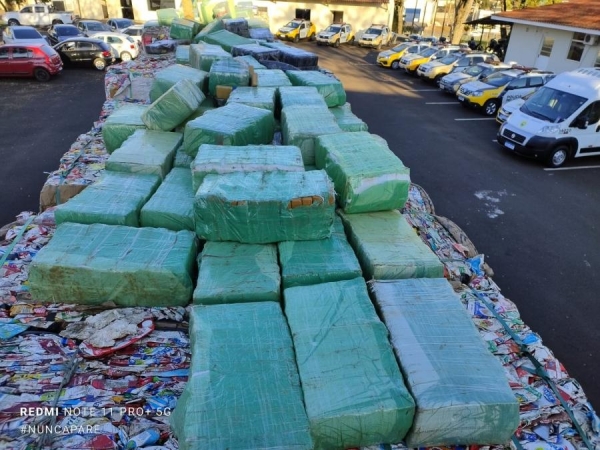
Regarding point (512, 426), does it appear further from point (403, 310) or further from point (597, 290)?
point (597, 290)

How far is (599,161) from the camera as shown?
12.8 m

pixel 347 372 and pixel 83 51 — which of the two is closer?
pixel 347 372

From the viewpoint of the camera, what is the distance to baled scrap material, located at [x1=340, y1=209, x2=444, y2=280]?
4539 millimetres

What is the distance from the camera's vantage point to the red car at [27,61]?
1770 cm

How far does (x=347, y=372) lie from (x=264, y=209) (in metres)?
1.88

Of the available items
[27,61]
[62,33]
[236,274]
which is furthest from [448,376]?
[62,33]

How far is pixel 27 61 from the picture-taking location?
17844mm

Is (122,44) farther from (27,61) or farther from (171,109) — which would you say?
(171,109)

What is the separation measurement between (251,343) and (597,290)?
6581 millimetres

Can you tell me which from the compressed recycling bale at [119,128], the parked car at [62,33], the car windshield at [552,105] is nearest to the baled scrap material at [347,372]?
the compressed recycling bale at [119,128]

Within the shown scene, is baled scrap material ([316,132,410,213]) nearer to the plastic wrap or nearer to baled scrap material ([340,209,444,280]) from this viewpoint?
baled scrap material ([340,209,444,280])

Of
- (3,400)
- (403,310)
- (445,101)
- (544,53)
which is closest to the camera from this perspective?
(3,400)

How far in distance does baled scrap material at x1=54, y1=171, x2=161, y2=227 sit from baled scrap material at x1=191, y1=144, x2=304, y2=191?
800mm

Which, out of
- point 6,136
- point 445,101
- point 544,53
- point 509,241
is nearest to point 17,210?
point 6,136
